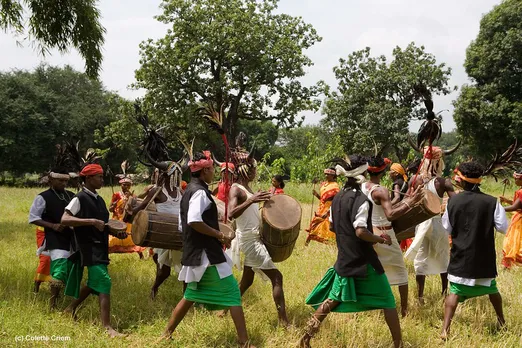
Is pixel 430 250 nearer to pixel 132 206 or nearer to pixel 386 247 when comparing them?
pixel 386 247

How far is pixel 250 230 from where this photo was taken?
5648mm

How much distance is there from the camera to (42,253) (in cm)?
652

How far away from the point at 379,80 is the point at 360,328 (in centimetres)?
3159

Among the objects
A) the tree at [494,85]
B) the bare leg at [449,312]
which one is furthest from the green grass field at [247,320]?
the tree at [494,85]

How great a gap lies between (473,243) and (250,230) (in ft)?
7.59

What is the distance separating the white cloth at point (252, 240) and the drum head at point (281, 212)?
0.66 ft

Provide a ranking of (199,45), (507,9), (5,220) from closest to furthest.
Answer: (5,220), (507,9), (199,45)

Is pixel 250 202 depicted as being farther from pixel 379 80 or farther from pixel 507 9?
pixel 379 80

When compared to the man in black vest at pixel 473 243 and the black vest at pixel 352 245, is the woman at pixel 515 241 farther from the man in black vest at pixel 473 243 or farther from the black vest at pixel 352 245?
the black vest at pixel 352 245

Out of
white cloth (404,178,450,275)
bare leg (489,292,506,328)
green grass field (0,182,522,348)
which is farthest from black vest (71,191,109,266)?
bare leg (489,292,506,328)

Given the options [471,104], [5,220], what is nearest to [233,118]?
[471,104]

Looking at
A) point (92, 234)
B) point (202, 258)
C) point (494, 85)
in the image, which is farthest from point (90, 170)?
point (494, 85)

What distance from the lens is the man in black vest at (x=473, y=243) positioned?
4988 mm

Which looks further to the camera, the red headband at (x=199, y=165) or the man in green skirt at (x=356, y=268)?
the red headband at (x=199, y=165)
